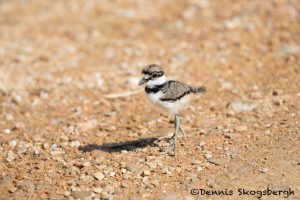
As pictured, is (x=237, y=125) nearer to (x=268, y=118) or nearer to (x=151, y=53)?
(x=268, y=118)

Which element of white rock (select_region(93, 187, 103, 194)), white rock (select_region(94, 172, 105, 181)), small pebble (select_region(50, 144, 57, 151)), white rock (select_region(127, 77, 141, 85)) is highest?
white rock (select_region(127, 77, 141, 85))

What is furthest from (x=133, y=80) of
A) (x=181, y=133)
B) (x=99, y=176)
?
(x=99, y=176)

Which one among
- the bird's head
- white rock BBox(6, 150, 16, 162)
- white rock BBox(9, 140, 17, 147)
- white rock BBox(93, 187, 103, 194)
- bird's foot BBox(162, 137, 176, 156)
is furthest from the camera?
white rock BBox(9, 140, 17, 147)

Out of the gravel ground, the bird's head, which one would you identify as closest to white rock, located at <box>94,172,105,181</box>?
the gravel ground

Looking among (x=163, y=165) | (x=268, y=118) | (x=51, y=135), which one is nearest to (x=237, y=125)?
(x=268, y=118)

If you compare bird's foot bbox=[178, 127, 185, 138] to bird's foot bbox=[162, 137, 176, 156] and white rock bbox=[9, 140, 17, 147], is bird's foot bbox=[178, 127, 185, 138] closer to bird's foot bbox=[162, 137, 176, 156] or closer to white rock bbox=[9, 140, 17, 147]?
bird's foot bbox=[162, 137, 176, 156]

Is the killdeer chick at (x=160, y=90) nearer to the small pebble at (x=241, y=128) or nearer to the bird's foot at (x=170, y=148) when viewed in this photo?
the bird's foot at (x=170, y=148)

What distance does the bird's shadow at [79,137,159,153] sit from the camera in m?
6.18

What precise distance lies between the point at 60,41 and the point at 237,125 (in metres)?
5.07

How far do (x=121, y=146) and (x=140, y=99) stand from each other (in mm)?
1756

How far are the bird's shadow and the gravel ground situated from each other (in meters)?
0.02

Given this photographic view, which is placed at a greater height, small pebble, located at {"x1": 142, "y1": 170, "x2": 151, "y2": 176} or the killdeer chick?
the killdeer chick

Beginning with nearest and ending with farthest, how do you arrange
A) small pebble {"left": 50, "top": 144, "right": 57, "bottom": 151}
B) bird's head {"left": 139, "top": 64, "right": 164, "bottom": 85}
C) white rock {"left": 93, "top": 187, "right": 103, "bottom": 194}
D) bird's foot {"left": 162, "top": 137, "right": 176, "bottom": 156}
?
1. white rock {"left": 93, "top": 187, "right": 103, "bottom": 194}
2. bird's head {"left": 139, "top": 64, "right": 164, "bottom": 85}
3. bird's foot {"left": 162, "top": 137, "right": 176, "bottom": 156}
4. small pebble {"left": 50, "top": 144, "right": 57, "bottom": 151}

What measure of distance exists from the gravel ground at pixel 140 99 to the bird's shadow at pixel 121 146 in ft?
0.08
